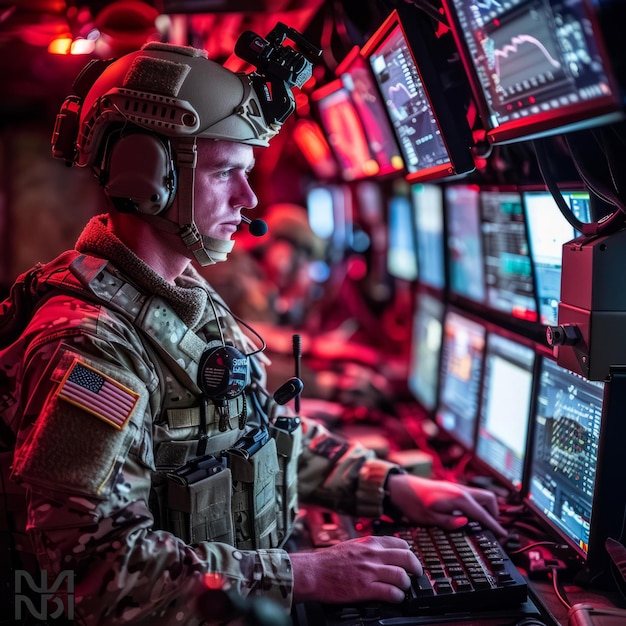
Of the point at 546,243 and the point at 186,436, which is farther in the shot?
the point at 546,243

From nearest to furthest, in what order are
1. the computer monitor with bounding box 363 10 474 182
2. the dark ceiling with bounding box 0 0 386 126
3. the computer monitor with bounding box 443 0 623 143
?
the computer monitor with bounding box 443 0 623 143
the computer monitor with bounding box 363 10 474 182
the dark ceiling with bounding box 0 0 386 126

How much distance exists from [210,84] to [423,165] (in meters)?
0.71

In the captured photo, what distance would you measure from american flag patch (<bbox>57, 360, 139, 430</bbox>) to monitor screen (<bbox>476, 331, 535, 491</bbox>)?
114 centimetres

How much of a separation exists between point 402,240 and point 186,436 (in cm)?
261

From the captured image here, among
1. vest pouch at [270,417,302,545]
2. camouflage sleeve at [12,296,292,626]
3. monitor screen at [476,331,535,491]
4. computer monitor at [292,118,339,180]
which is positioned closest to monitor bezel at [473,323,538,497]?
monitor screen at [476,331,535,491]

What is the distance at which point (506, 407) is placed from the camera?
6.94ft

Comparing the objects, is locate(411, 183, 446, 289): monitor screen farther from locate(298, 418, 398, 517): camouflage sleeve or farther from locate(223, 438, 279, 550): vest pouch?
locate(223, 438, 279, 550): vest pouch

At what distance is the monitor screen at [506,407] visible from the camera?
1.97 m

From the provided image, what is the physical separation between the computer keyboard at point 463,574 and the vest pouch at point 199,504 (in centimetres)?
44

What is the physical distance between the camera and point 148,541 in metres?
1.29

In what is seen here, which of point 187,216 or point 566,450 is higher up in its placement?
point 187,216

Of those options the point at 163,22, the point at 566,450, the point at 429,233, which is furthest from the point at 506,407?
the point at 163,22

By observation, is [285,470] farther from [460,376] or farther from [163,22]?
[163,22]

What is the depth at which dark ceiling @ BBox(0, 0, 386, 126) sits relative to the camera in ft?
8.41
